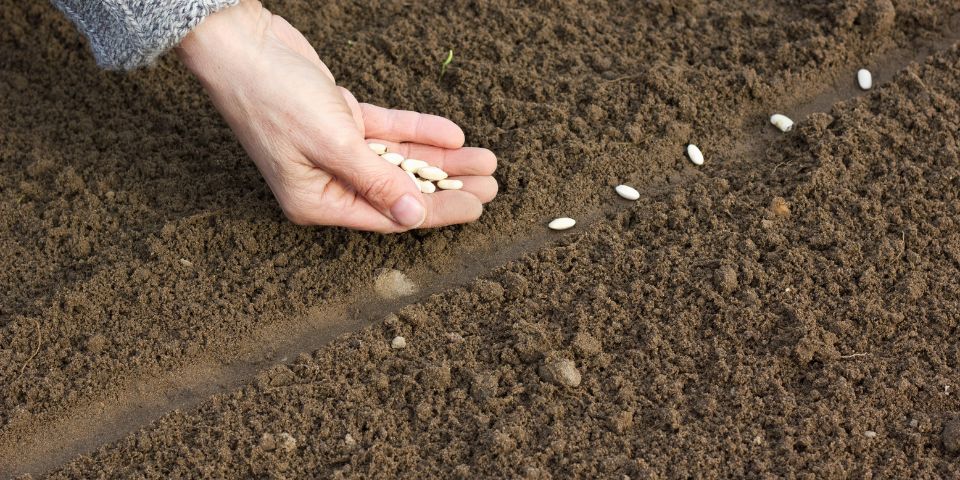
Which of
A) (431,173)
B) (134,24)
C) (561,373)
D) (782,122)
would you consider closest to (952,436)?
(561,373)

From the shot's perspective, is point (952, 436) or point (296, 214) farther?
point (296, 214)

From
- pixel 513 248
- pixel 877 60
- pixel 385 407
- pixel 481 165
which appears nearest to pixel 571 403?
pixel 385 407

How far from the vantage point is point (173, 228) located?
9.62ft

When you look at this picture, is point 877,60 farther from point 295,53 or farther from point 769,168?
point 295,53

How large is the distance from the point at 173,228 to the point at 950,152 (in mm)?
2541

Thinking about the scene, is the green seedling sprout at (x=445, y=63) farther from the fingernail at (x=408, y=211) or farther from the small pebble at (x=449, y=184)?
the fingernail at (x=408, y=211)

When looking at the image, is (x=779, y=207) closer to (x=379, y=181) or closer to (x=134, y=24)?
(x=379, y=181)

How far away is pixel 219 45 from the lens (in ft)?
9.02

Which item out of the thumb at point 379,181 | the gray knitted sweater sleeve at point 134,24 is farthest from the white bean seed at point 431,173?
the gray knitted sweater sleeve at point 134,24

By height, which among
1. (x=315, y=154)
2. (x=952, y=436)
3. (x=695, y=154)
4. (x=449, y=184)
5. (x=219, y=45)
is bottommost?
(x=952, y=436)

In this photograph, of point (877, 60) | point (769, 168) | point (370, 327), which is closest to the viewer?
point (370, 327)

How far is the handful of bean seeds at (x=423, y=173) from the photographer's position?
9.89 ft

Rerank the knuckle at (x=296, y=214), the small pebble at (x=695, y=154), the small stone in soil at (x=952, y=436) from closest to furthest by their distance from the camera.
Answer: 1. the small stone in soil at (x=952, y=436)
2. the knuckle at (x=296, y=214)
3. the small pebble at (x=695, y=154)

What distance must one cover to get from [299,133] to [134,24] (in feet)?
1.88
